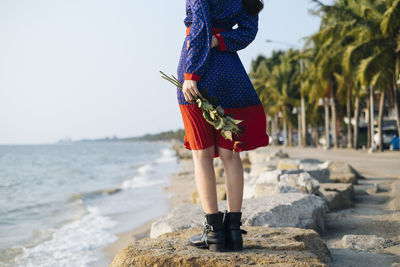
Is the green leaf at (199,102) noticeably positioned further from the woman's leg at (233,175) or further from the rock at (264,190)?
the rock at (264,190)

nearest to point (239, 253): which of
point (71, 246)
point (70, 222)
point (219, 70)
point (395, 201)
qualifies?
point (219, 70)

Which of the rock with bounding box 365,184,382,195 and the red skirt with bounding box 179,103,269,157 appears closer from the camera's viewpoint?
the red skirt with bounding box 179,103,269,157

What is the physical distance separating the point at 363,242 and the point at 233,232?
4.96 ft

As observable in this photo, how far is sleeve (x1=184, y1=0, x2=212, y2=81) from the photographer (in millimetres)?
2627

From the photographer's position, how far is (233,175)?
2748 millimetres

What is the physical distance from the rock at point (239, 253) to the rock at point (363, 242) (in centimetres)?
49

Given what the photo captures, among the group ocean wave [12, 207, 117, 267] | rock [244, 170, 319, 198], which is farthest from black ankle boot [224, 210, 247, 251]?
ocean wave [12, 207, 117, 267]

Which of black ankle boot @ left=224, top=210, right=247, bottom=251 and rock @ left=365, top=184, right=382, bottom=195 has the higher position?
black ankle boot @ left=224, top=210, right=247, bottom=251

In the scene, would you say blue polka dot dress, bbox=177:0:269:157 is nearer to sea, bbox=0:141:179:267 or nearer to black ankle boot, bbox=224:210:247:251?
black ankle boot, bbox=224:210:247:251

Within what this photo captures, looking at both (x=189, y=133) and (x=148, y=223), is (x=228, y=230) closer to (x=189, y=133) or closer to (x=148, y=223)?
(x=189, y=133)

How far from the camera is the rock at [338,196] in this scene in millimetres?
5512

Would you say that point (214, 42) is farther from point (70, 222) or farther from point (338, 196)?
point (70, 222)

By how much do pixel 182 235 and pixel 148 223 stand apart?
5.35 metres

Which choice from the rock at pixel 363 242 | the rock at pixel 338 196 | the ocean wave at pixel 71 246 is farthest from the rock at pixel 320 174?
the ocean wave at pixel 71 246
